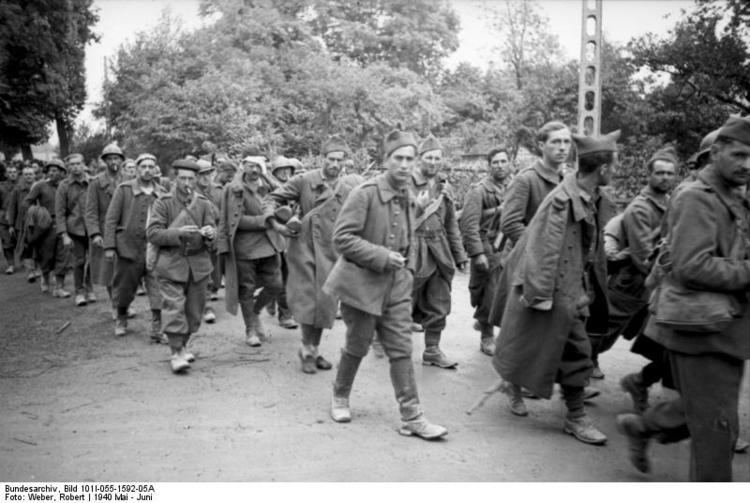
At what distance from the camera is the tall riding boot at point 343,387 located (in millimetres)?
4969

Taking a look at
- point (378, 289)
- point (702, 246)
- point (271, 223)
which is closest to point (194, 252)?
point (271, 223)

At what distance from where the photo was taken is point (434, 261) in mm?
6582

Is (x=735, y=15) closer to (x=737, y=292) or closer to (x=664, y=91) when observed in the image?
(x=664, y=91)

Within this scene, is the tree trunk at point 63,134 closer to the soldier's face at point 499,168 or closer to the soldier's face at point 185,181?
the soldier's face at point 185,181

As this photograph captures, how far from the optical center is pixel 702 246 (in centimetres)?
329

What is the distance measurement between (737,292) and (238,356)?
4.74 meters

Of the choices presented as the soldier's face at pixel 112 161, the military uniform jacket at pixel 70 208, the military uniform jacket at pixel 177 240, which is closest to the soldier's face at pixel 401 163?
the military uniform jacket at pixel 177 240

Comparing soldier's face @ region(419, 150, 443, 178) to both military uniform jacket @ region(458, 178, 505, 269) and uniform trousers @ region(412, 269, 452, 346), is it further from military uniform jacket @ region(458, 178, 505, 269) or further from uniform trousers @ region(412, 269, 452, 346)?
uniform trousers @ region(412, 269, 452, 346)

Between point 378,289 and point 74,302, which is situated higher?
point 378,289

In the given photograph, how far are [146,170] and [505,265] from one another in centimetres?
425

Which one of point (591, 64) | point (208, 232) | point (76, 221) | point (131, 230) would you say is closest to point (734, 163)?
point (208, 232)

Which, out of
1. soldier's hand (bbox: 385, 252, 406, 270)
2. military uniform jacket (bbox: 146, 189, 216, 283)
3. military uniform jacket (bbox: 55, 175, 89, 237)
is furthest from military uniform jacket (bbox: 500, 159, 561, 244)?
military uniform jacket (bbox: 55, 175, 89, 237)

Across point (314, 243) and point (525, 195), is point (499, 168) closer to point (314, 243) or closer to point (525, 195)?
point (525, 195)

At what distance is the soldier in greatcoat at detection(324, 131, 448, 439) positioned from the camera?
4.68 metres
